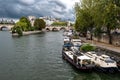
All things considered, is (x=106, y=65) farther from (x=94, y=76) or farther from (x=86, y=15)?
(x=86, y=15)

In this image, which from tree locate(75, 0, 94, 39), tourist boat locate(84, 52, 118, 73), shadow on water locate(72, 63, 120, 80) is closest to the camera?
shadow on water locate(72, 63, 120, 80)

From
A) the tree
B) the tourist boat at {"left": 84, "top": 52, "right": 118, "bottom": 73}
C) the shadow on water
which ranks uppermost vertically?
the tree

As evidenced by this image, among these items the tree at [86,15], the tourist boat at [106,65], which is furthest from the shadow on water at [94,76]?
the tree at [86,15]

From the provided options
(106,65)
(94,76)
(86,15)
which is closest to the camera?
(94,76)

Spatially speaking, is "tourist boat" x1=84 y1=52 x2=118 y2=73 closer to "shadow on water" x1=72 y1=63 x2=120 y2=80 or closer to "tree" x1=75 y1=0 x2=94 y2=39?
"shadow on water" x1=72 y1=63 x2=120 y2=80

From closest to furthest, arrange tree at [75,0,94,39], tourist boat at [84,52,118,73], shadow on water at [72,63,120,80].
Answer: shadow on water at [72,63,120,80]
tourist boat at [84,52,118,73]
tree at [75,0,94,39]

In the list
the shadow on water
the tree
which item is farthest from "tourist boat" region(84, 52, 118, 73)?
the tree

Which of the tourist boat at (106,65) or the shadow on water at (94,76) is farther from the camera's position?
the tourist boat at (106,65)

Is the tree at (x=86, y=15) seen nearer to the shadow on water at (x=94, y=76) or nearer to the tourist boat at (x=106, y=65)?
the tourist boat at (x=106, y=65)

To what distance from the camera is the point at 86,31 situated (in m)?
92.9

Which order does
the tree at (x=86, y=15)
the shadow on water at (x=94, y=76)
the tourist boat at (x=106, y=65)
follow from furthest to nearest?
1. the tree at (x=86, y=15)
2. the tourist boat at (x=106, y=65)
3. the shadow on water at (x=94, y=76)

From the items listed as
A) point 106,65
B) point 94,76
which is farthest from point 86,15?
point 94,76

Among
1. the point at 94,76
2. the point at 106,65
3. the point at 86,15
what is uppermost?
the point at 86,15

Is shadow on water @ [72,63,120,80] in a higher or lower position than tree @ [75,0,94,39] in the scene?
lower
